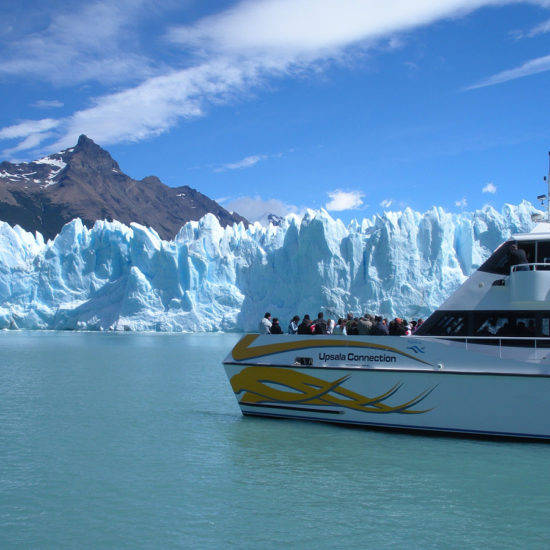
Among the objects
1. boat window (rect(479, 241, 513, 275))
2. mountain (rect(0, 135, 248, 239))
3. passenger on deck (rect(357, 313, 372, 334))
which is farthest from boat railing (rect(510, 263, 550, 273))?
mountain (rect(0, 135, 248, 239))

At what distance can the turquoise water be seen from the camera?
592cm

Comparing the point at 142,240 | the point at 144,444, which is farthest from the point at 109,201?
the point at 144,444

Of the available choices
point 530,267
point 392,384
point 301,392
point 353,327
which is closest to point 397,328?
point 353,327

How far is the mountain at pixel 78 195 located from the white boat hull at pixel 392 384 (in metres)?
136

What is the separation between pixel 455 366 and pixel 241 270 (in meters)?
41.2

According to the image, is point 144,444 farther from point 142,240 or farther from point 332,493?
point 142,240

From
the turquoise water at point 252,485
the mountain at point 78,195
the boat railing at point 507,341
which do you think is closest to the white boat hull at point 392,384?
the boat railing at point 507,341

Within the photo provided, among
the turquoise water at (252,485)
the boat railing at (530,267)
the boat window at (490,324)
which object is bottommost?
the turquoise water at (252,485)

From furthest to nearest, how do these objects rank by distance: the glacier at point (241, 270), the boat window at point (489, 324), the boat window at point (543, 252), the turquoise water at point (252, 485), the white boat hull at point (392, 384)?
the glacier at point (241, 270) < the boat window at point (543, 252) < the boat window at point (489, 324) < the white boat hull at point (392, 384) < the turquoise water at point (252, 485)

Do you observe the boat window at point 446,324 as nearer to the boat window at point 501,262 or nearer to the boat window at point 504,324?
the boat window at point 504,324

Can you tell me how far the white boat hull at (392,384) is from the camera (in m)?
8.69

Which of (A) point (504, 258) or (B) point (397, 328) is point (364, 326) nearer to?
(B) point (397, 328)

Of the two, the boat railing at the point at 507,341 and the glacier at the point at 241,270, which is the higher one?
the glacier at the point at 241,270

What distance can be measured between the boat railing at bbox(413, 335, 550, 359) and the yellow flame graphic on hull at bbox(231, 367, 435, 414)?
0.86 metres
